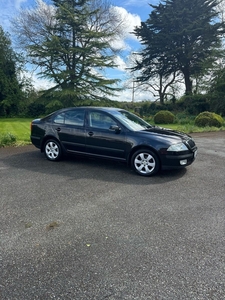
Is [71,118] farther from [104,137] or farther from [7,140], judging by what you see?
[7,140]

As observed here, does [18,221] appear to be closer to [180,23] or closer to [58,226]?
[58,226]

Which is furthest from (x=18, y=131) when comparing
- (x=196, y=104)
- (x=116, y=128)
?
(x=196, y=104)

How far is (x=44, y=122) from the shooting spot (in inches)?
247

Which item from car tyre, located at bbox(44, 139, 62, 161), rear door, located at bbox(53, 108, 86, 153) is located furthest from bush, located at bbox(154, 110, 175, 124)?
car tyre, located at bbox(44, 139, 62, 161)

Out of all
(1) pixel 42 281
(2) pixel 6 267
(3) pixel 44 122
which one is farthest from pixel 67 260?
(3) pixel 44 122

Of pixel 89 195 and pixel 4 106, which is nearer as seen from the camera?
pixel 89 195

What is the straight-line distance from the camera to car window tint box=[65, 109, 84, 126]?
582cm

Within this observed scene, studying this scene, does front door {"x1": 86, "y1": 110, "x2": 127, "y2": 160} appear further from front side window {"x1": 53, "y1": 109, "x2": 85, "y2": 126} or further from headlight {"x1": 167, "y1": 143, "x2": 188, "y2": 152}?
headlight {"x1": 167, "y1": 143, "x2": 188, "y2": 152}

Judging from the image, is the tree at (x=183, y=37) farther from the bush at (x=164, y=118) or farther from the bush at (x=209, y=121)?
the bush at (x=209, y=121)

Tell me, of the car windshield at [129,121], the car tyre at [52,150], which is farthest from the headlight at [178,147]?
the car tyre at [52,150]

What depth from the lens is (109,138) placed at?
536 cm

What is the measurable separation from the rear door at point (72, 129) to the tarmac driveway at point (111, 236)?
1.02 meters

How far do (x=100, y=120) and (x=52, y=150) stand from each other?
1609 mm

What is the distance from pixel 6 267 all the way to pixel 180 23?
103ft
